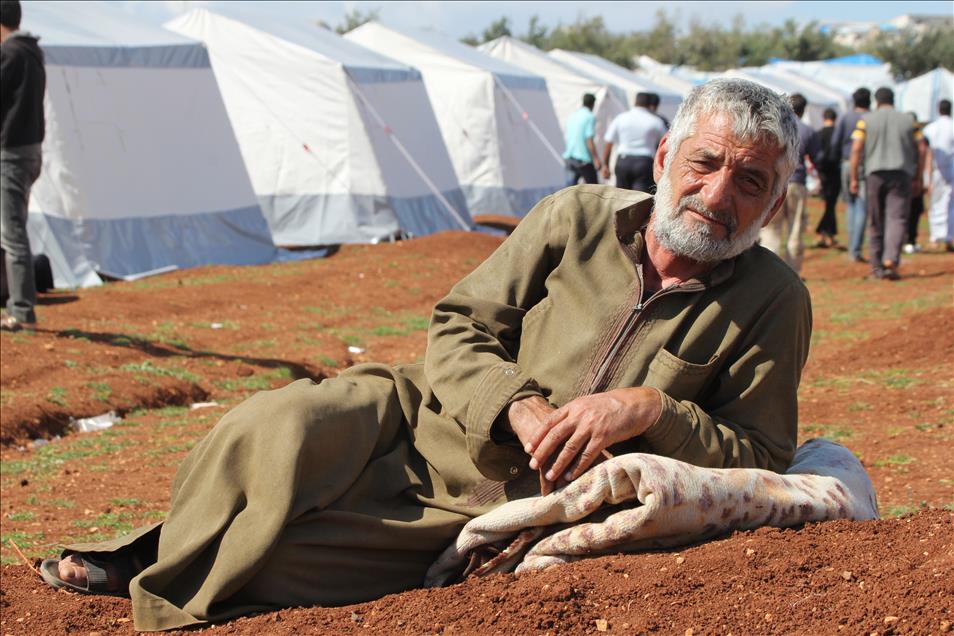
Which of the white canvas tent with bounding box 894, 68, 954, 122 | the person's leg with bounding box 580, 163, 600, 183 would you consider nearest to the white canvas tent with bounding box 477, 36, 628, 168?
the person's leg with bounding box 580, 163, 600, 183

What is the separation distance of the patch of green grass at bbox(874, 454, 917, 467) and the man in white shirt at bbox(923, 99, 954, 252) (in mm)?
12616

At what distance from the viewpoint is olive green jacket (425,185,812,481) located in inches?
123

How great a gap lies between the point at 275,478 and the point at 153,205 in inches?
486

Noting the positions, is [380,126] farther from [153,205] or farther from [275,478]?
[275,478]

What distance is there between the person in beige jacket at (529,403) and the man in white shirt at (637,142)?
33.6ft

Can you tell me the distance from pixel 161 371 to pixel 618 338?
20.4ft

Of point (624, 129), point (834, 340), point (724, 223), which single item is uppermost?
point (724, 223)

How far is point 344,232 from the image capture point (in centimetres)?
1728

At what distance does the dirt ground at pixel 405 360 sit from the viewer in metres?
2.75

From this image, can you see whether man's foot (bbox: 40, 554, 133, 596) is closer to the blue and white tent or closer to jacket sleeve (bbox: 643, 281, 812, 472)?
jacket sleeve (bbox: 643, 281, 812, 472)

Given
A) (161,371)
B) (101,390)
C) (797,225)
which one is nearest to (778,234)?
(797,225)

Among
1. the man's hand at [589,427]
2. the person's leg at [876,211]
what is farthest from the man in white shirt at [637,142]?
the man's hand at [589,427]

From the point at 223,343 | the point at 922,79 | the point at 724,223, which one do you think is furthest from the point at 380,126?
the point at 922,79

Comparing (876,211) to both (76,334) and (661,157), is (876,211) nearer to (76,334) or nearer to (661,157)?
(76,334)
